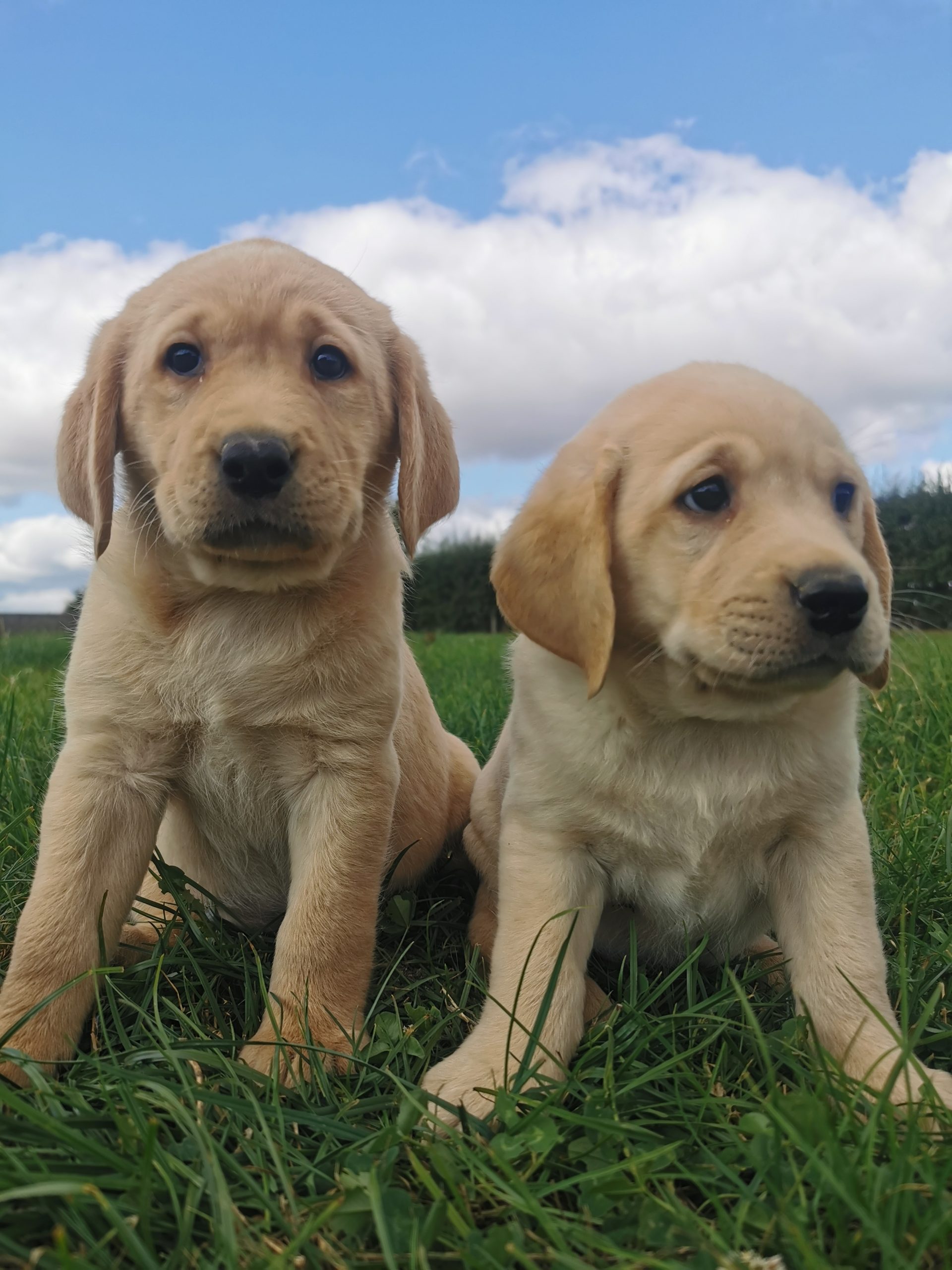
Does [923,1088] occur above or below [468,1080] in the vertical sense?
above

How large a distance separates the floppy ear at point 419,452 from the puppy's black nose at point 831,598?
4.15 feet

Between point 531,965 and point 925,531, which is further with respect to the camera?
point 925,531

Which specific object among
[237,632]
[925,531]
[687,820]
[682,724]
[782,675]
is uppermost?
[925,531]

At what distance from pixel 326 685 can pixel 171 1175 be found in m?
1.31

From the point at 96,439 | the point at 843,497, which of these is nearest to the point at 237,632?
the point at 96,439

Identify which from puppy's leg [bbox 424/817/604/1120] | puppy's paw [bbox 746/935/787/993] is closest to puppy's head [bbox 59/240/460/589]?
puppy's leg [bbox 424/817/604/1120]

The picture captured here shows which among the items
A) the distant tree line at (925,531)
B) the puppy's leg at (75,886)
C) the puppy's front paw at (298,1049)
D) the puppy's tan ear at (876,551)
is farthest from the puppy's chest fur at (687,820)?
the distant tree line at (925,531)

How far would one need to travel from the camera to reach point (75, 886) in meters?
2.79

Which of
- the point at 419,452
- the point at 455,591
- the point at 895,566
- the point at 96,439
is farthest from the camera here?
the point at 455,591

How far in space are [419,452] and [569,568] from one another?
0.80 metres

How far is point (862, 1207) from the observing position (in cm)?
174

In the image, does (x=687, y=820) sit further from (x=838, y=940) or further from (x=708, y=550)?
(x=708, y=550)

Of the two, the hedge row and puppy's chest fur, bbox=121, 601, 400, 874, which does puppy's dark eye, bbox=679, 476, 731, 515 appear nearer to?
puppy's chest fur, bbox=121, 601, 400, 874

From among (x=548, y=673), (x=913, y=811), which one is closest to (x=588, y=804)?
(x=548, y=673)
